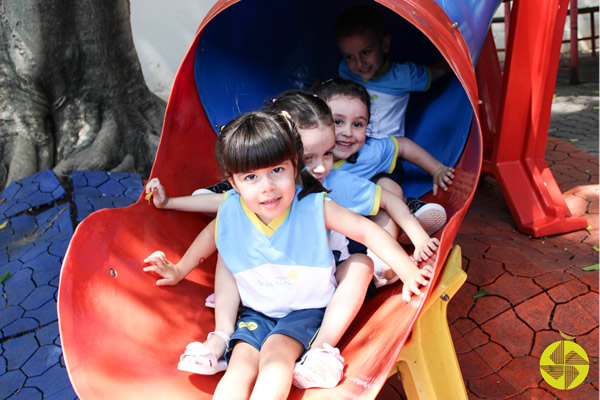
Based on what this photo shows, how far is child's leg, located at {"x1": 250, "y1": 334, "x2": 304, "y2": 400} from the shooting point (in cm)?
151

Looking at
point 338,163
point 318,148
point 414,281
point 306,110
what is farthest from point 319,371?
point 338,163

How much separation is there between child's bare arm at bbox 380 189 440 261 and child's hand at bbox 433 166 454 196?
33 cm

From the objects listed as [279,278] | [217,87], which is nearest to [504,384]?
[279,278]

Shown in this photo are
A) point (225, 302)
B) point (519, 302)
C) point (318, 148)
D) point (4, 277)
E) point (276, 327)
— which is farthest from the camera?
point (4, 277)

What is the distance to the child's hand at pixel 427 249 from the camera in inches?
71.7

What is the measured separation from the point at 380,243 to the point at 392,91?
3.97 feet

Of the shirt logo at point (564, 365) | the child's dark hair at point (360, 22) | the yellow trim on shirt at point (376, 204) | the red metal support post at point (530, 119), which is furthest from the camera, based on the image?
the red metal support post at point (530, 119)

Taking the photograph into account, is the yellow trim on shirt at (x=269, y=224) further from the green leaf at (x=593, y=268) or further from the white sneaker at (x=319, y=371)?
the green leaf at (x=593, y=268)

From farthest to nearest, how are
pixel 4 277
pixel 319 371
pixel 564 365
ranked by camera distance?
1. pixel 4 277
2. pixel 564 365
3. pixel 319 371

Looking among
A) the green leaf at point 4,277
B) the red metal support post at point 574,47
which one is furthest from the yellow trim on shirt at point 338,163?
the red metal support post at point 574,47

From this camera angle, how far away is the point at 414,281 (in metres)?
1.64

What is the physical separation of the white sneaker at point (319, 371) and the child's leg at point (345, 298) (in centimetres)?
10

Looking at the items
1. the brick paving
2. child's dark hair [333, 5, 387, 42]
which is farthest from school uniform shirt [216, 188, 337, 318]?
child's dark hair [333, 5, 387, 42]

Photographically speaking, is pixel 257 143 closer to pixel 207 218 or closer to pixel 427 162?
pixel 207 218
